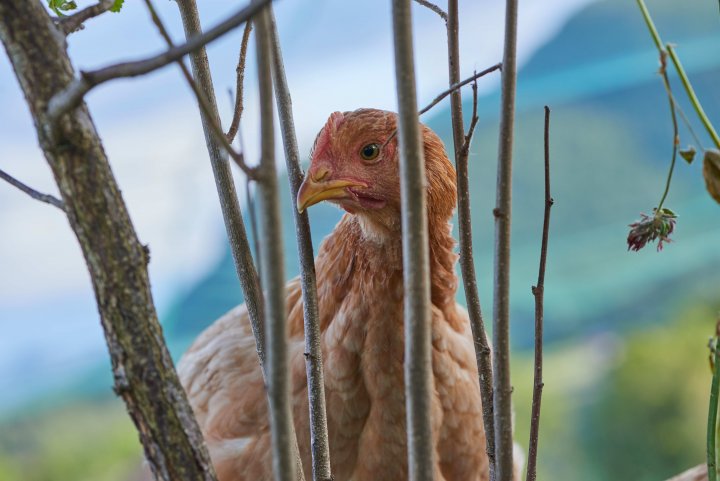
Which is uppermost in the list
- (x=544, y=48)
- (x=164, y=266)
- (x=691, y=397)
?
(x=544, y=48)

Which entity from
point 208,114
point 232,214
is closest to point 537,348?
point 232,214

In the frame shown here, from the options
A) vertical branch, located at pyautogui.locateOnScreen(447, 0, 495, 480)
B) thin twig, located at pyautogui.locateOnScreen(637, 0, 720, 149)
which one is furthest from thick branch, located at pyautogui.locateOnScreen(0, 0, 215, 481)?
thin twig, located at pyautogui.locateOnScreen(637, 0, 720, 149)

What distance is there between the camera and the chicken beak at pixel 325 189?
1.15 m

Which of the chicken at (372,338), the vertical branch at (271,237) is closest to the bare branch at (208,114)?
the vertical branch at (271,237)

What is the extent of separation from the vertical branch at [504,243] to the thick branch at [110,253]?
0.25 metres

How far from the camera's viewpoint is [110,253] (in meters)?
0.56

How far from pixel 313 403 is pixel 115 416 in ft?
7.72

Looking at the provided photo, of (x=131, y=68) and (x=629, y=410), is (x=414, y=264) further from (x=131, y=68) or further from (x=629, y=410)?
(x=629, y=410)

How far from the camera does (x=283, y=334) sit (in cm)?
52

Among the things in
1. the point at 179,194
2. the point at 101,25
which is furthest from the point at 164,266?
the point at 101,25

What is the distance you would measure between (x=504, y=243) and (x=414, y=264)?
10 cm

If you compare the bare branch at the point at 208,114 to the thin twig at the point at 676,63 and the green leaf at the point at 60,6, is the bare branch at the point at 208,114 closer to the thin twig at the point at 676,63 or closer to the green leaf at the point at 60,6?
the green leaf at the point at 60,6

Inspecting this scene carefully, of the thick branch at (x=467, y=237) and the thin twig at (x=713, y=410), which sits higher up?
the thick branch at (x=467, y=237)

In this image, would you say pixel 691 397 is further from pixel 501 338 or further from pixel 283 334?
pixel 283 334
